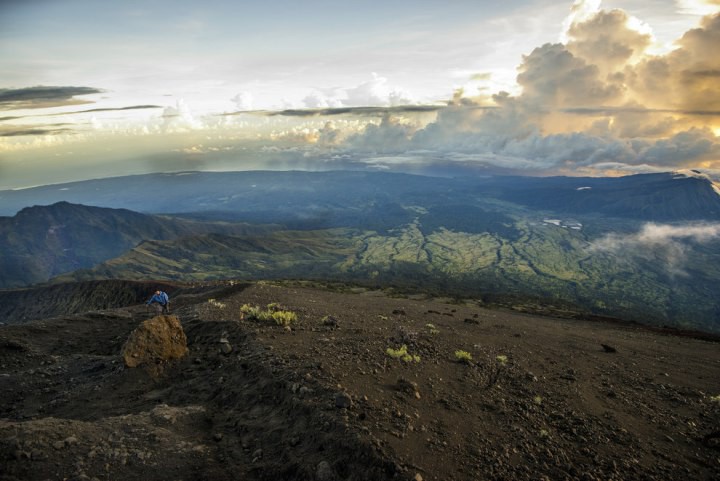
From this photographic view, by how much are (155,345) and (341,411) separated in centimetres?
1059

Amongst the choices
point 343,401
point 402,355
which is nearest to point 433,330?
point 402,355

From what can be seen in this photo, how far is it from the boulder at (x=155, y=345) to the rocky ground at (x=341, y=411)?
0.36 metres

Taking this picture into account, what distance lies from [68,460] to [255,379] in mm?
5573

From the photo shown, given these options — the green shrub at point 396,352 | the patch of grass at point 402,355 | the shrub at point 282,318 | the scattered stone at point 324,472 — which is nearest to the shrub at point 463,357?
the patch of grass at point 402,355

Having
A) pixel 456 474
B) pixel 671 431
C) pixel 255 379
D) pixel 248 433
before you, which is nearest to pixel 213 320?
pixel 255 379

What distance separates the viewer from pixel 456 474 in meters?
8.86

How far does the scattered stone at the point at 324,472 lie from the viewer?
857cm

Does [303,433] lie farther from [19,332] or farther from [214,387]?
→ [19,332]

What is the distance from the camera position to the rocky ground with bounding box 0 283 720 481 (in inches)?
369

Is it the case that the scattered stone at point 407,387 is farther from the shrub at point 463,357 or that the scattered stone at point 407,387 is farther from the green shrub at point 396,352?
the shrub at point 463,357

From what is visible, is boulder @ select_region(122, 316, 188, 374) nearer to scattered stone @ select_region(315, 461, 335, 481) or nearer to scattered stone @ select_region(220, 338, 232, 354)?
scattered stone @ select_region(220, 338, 232, 354)

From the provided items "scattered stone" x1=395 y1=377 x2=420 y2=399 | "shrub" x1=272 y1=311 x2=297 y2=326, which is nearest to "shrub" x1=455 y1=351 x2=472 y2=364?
"scattered stone" x1=395 y1=377 x2=420 y2=399

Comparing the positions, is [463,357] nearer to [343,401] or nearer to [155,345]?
[343,401]

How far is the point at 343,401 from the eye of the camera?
1080cm
